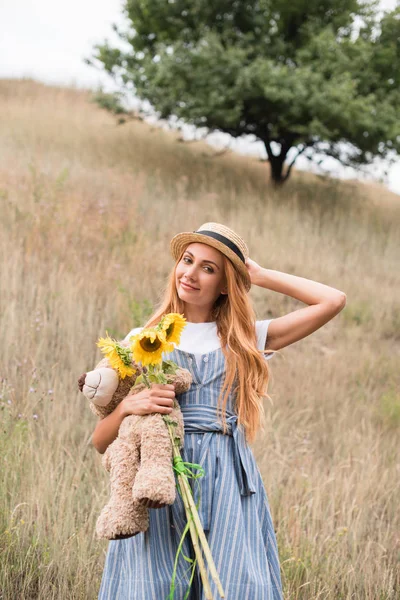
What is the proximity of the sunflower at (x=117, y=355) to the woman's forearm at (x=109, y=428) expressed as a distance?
0.49 ft

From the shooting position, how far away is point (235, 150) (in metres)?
14.7

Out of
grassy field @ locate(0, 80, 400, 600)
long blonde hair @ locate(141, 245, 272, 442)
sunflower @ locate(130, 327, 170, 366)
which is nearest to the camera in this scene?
sunflower @ locate(130, 327, 170, 366)

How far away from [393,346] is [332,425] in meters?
2.36

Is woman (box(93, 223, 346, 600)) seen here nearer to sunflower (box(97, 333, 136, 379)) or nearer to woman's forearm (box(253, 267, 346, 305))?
woman's forearm (box(253, 267, 346, 305))

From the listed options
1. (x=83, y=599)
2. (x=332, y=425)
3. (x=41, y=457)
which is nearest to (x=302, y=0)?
(x=332, y=425)

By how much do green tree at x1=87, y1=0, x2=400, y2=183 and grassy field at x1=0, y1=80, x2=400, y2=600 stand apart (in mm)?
1132

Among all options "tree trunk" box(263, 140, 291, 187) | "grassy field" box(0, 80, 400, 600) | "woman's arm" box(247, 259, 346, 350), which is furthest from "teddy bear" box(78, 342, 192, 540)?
"tree trunk" box(263, 140, 291, 187)

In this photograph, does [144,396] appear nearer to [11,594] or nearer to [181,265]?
[181,265]

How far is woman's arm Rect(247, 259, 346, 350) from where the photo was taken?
222 cm

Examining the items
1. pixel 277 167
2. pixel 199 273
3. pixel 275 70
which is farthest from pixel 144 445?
pixel 277 167

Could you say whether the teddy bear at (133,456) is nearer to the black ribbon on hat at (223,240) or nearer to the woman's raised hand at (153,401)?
the woman's raised hand at (153,401)

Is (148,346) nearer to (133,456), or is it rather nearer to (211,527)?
(133,456)

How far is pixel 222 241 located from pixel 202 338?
364 millimetres

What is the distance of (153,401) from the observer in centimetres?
180
